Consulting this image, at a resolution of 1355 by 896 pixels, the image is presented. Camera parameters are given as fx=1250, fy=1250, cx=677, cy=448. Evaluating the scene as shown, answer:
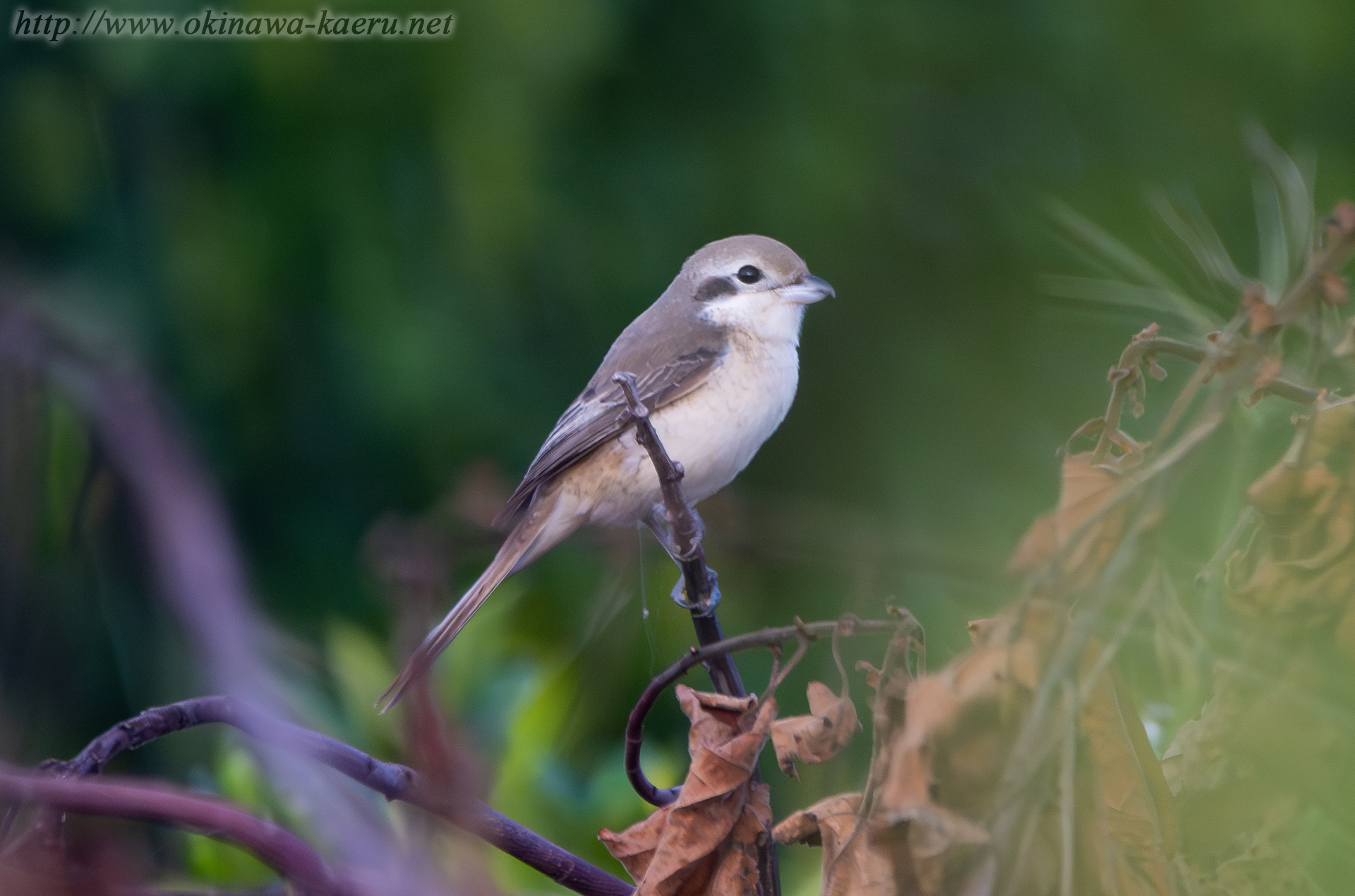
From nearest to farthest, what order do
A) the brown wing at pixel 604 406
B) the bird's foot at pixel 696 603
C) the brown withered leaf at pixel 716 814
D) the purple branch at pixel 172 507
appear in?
the brown withered leaf at pixel 716 814 < the bird's foot at pixel 696 603 < the purple branch at pixel 172 507 < the brown wing at pixel 604 406

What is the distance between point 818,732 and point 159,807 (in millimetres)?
503

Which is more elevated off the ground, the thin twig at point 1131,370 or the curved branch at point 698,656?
the thin twig at point 1131,370

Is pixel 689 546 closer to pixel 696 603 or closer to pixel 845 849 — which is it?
pixel 696 603

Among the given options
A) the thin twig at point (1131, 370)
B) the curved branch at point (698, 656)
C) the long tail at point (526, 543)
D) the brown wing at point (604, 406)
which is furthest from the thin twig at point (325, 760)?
the brown wing at point (604, 406)

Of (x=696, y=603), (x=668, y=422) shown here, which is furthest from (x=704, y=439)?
(x=696, y=603)

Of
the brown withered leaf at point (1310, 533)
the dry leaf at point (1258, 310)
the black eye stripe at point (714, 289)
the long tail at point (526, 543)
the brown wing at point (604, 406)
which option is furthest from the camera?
the black eye stripe at point (714, 289)

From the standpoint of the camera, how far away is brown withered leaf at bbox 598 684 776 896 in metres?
1.07

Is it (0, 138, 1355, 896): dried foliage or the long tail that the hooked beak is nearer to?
the long tail

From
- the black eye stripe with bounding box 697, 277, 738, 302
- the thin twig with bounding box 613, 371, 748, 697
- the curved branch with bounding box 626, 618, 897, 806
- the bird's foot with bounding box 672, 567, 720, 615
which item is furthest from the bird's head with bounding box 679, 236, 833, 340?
the curved branch with bounding box 626, 618, 897, 806

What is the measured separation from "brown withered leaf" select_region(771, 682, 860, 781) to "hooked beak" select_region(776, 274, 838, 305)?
6.10ft

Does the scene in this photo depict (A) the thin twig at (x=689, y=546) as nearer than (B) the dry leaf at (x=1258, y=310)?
No

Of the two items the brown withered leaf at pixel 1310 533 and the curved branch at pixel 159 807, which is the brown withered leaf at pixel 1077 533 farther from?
the curved branch at pixel 159 807

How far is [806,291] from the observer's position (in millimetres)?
2861

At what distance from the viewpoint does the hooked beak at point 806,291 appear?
283cm
